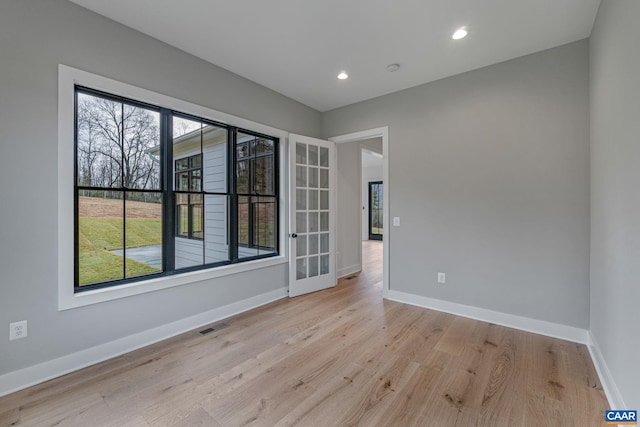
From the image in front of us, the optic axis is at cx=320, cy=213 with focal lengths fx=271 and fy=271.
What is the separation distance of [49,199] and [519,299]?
14.0ft

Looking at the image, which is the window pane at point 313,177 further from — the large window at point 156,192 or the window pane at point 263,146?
the large window at point 156,192

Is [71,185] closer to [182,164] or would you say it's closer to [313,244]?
[182,164]

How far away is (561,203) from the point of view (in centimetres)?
261

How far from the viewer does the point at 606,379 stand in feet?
6.15

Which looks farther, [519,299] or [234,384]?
[519,299]

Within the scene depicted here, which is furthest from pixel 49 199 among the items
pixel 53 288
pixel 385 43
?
pixel 385 43

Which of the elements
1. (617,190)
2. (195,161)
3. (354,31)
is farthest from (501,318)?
(195,161)

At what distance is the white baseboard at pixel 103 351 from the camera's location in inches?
73.9

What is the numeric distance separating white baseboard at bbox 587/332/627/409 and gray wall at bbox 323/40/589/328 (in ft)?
1.17

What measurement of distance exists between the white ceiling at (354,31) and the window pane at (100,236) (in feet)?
5.06

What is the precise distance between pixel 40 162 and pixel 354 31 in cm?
270

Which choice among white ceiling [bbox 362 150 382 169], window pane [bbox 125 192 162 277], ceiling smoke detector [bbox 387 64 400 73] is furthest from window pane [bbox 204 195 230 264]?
white ceiling [bbox 362 150 382 169]

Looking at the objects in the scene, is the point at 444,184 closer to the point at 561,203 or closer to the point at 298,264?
the point at 561,203

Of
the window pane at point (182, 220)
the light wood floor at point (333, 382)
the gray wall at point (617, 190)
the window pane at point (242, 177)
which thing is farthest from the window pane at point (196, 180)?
the gray wall at point (617, 190)
